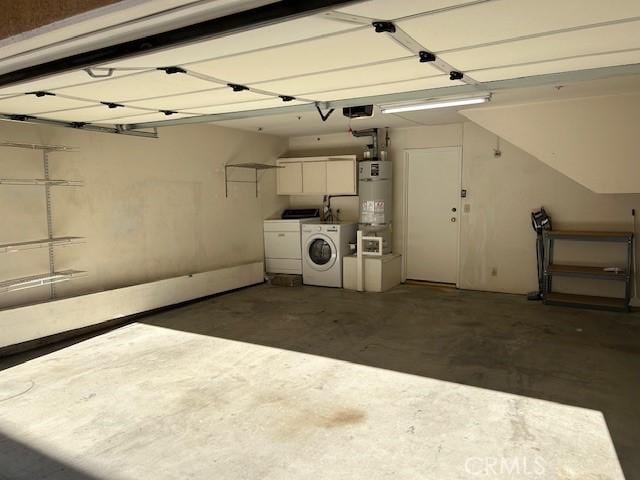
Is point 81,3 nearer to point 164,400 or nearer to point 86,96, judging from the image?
point 86,96

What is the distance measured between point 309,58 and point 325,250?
15.0 feet

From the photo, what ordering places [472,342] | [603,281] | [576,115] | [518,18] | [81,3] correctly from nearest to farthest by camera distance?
[81,3] → [518,18] → [472,342] → [576,115] → [603,281]

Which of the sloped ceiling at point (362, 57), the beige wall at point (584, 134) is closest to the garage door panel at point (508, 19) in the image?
the sloped ceiling at point (362, 57)

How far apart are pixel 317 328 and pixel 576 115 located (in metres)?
3.43

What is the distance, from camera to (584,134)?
14.6 feet

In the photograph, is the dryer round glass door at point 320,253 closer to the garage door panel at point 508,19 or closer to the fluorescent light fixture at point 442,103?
the fluorescent light fixture at point 442,103

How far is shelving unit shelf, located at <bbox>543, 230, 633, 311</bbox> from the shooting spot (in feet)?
15.8

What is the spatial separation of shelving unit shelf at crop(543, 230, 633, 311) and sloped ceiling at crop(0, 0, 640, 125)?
3.01 m

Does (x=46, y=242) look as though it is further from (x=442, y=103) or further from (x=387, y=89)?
(x=442, y=103)

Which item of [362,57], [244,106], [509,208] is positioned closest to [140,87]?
[244,106]

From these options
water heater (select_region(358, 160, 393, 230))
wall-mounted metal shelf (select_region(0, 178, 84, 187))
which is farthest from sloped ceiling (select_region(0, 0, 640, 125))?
water heater (select_region(358, 160, 393, 230))

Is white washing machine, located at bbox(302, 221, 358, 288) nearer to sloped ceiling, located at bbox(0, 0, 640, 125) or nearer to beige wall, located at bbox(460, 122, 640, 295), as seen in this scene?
beige wall, located at bbox(460, 122, 640, 295)

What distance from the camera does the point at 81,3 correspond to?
4.83ft

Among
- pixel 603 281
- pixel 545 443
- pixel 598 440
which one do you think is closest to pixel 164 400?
pixel 545 443
